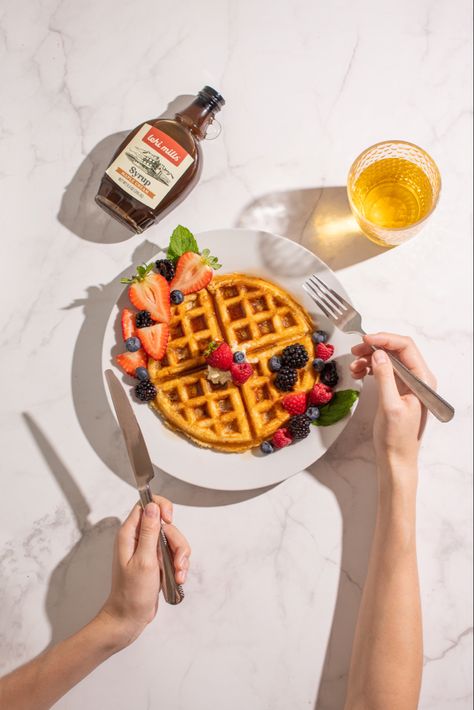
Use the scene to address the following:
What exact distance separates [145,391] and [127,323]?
0.25 m

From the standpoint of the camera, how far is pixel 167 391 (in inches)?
86.5

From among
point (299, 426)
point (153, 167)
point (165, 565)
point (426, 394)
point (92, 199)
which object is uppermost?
point (153, 167)

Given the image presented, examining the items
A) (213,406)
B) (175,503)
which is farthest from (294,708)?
(213,406)

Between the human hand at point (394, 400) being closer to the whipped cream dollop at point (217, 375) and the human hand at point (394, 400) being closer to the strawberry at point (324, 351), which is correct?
the strawberry at point (324, 351)

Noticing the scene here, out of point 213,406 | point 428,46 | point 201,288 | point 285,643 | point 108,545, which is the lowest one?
point 285,643

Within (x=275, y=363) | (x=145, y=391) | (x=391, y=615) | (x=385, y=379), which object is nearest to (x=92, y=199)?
(x=145, y=391)

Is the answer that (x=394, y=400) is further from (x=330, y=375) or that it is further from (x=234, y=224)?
(x=234, y=224)

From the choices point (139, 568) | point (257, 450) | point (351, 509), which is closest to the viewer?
point (139, 568)

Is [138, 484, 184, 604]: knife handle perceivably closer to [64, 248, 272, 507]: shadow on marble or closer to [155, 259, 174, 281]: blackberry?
[64, 248, 272, 507]: shadow on marble

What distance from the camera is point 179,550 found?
6.84ft

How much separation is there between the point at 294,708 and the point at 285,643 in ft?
0.74

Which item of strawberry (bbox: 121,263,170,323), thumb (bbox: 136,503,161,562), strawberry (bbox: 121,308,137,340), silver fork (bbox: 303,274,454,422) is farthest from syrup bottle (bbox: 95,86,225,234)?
thumb (bbox: 136,503,161,562)

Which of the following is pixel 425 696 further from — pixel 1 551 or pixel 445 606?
pixel 1 551

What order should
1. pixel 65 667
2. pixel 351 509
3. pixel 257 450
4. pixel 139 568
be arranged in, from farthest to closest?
pixel 351 509, pixel 257 450, pixel 65 667, pixel 139 568
